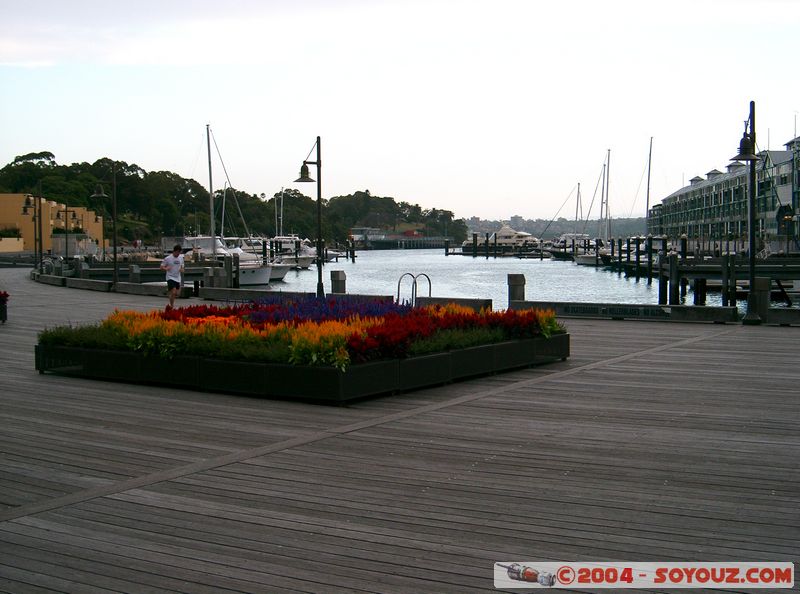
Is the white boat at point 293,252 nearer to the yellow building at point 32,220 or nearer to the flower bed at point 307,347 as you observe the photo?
the yellow building at point 32,220

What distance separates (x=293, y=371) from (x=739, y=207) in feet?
446

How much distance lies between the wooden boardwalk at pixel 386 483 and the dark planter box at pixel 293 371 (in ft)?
0.87

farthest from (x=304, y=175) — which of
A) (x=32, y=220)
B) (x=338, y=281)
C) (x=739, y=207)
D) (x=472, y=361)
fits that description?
(x=739, y=207)

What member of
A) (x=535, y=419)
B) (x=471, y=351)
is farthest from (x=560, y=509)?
(x=471, y=351)

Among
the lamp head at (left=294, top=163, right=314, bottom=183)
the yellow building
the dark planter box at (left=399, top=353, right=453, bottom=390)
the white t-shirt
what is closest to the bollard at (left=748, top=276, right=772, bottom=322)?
the dark planter box at (left=399, top=353, right=453, bottom=390)

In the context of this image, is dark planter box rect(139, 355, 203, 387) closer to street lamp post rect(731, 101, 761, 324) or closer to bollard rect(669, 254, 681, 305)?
street lamp post rect(731, 101, 761, 324)

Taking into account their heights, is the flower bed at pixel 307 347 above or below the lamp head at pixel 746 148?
below

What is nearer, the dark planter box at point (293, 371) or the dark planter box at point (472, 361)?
the dark planter box at point (293, 371)

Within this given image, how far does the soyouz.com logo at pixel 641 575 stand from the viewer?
5793 millimetres

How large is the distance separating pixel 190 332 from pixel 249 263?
5700 cm

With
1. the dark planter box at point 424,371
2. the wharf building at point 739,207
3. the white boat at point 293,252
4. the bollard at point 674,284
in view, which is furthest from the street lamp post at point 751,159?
the white boat at point 293,252

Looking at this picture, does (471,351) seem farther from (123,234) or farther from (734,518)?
(123,234)

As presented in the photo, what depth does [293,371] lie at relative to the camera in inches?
498

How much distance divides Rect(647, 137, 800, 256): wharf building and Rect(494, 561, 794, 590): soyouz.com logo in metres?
69.0
